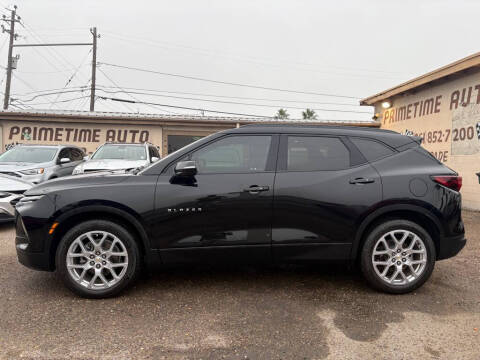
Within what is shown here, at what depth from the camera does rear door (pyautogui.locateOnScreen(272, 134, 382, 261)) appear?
3.25 m

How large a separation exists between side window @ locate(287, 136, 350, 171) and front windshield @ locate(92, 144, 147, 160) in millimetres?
6019

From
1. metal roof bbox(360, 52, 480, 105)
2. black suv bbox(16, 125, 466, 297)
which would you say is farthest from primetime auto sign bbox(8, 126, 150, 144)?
black suv bbox(16, 125, 466, 297)

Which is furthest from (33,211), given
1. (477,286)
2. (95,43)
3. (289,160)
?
(95,43)

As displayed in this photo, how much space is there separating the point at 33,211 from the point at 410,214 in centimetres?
379

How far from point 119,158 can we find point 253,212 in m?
6.39

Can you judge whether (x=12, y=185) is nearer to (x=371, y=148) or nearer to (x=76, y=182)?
(x=76, y=182)

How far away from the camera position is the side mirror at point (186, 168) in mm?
3139

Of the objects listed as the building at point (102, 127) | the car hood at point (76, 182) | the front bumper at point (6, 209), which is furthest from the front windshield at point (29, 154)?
the car hood at point (76, 182)

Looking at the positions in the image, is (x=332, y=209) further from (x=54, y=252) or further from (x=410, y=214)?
(x=54, y=252)

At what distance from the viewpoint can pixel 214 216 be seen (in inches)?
126

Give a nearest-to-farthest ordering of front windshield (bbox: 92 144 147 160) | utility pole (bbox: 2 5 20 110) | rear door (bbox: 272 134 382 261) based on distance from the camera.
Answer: rear door (bbox: 272 134 382 261)
front windshield (bbox: 92 144 147 160)
utility pole (bbox: 2 5 20 110)

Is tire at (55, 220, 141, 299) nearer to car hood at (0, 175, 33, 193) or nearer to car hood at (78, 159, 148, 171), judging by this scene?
car hood at (0, 175, 33, 193)

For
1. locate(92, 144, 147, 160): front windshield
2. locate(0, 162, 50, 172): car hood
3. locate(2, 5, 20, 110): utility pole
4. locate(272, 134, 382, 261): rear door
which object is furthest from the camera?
locate(2, 5, 20, 110): utility pole

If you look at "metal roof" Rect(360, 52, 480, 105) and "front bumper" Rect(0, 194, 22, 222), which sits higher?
"metal roof" Rect(360, 52, 480, 105)
